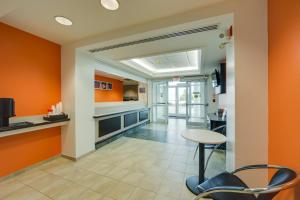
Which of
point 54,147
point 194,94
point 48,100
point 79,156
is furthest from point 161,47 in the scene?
point 194,94

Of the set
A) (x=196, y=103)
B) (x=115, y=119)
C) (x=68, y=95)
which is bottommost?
(x=115, y=119)

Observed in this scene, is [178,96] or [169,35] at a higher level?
[169,35]

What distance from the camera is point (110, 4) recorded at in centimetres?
171

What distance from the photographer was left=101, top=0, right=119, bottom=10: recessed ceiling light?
1.66 m

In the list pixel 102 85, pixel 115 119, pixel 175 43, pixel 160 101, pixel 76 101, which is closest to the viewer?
pixel 175 43

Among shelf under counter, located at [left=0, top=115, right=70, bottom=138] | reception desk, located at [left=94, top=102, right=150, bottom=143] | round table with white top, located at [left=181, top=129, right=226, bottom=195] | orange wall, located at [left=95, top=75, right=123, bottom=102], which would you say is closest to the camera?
round table with white top, located at [left=181, top=129, right=226, bottom=195]

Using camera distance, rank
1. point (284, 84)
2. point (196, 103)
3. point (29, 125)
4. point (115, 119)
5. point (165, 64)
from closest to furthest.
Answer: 1. point (284, 84)
2. point (29, 125)
3. point (115, 119)
4. point (165, 64)
5. point (196, 103)

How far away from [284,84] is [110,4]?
2.17 meters

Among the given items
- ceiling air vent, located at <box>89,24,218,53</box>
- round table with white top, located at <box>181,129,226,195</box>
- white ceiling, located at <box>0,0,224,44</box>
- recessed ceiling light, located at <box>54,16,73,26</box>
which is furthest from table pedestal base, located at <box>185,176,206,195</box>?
recessed ceiling light, located at <box>54,16,73,26</box>

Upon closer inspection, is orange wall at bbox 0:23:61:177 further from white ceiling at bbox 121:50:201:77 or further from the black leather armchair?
the black leather armchair

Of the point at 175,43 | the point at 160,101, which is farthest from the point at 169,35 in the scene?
the point at 160,101

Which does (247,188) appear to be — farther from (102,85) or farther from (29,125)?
(102,85)

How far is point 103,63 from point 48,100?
71.0 inches

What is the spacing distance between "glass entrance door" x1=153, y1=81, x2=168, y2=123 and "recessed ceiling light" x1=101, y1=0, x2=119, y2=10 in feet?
18.4
